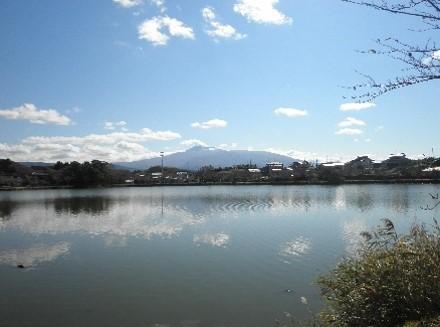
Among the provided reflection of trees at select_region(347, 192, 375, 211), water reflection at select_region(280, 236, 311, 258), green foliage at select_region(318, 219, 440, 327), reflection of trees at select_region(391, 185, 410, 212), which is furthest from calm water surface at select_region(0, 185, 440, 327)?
reflection of trees at select_region(347, 192, 375, 211)

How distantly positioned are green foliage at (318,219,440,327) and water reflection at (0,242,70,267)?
46.0 ft

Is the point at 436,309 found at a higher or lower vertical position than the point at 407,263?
lower

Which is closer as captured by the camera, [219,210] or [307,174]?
[219,210]

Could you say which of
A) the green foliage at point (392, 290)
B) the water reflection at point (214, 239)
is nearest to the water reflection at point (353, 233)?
the water reflection at point (214, 239)

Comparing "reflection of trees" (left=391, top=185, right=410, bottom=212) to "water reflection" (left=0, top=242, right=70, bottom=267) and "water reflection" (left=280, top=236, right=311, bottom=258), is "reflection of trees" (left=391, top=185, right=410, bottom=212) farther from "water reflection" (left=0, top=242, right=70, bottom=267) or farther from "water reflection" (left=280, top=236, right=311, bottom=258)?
"water reflection" (left=0, top=242, right=70, bottom=267)

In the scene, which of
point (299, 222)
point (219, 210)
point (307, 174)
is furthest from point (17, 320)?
point (307, 174)

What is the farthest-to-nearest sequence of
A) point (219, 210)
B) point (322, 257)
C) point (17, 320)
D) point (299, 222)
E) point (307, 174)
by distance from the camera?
point (307, 174)
point (219, 210)
point (299, 222)
point (322, 257)
point (17, 320)

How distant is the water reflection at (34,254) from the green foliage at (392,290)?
1402 centimetres

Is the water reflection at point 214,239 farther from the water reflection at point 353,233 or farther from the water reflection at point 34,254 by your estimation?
the water reflection at point 34,254

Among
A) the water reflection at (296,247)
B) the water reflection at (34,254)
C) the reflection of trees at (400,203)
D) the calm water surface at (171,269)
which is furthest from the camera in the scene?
the reflection of trees at (400,203)

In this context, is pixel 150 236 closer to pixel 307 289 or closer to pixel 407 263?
pixel 307 289

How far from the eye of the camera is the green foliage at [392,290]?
5.43 m

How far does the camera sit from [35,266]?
1697cm

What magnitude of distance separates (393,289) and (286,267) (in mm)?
9317
